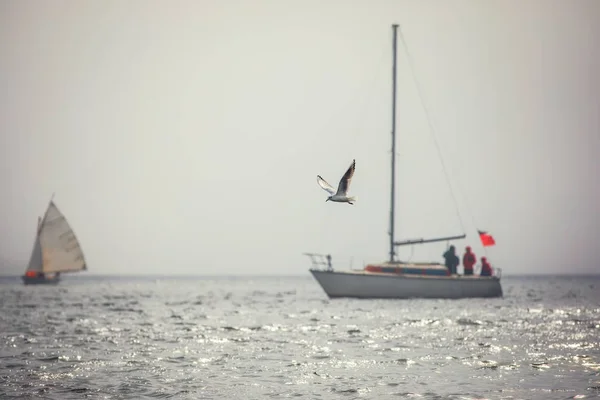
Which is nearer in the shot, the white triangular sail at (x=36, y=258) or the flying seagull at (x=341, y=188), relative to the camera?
the flying seagull at (x=341, y=188)

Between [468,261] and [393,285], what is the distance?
21.2 ft

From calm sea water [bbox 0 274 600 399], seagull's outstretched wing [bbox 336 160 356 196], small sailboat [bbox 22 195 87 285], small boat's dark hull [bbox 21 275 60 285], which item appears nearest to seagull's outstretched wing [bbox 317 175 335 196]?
seagull's outstretched wing [bbox 336 160 356 196]

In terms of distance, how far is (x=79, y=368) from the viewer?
69.3 ft

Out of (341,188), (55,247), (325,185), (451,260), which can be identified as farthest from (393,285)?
(55,247)

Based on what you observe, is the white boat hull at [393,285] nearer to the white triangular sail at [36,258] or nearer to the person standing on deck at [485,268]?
the person standing on deck at [485,268]

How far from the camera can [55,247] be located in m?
103

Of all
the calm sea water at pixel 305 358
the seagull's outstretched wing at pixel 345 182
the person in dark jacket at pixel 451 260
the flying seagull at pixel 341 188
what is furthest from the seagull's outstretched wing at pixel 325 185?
the person in dark jacket at pixel 451 260

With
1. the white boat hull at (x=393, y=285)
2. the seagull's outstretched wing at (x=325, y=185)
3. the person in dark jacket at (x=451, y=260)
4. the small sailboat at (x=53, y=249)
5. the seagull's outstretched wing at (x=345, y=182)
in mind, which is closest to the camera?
the seagull's outstretched wing at (x=345, y=182)

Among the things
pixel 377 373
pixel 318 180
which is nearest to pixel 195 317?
pixel 377 373

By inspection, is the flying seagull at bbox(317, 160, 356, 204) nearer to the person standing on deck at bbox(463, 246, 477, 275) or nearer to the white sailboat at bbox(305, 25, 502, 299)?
the white sailboat at bbox(305, 25, 502, 299)

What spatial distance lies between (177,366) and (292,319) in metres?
17.7

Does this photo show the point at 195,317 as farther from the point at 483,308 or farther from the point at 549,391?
the point at 549,391

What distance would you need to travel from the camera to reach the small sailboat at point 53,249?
10244 cm

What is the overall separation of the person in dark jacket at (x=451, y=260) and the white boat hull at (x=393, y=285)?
2.73 feet
